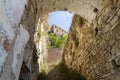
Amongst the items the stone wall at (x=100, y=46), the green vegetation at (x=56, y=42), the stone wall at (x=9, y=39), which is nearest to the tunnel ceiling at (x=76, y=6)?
the stone wall at (x=100, y=46)

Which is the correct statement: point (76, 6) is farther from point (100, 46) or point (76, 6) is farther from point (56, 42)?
point (56, 42)

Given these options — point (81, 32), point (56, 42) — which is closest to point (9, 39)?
point (81, 32)

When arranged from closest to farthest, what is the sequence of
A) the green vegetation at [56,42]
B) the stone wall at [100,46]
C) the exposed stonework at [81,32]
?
the exposed stonework at [81,32]
the stone wall at [100,46]
the green vegetation at [56,42]

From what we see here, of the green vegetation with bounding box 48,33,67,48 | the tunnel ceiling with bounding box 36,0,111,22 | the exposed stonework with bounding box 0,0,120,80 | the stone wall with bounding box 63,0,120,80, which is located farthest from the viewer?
the green vegetation with bounding box 48,33,67,48

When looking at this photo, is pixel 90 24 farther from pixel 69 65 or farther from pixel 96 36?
pixel 69 65

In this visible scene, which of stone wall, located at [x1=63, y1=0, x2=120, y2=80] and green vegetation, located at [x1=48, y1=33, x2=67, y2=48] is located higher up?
green vegetation, located at [x1=48, y1=33, x2=67, y2=48]

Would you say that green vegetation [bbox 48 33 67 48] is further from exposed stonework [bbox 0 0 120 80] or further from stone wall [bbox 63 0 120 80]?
exposed stonework [bbox 0 0 120 80]

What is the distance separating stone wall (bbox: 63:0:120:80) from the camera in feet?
11.0

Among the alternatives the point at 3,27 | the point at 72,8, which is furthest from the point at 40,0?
the point at 3,27

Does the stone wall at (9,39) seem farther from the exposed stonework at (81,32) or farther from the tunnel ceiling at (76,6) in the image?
the tunnel ceiling at (76,6)

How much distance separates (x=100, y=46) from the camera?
4004 mm

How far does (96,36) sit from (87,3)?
0.69 m

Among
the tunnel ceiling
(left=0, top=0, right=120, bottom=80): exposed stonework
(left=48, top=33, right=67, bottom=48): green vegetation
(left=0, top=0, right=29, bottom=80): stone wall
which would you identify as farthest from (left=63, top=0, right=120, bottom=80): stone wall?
(left=48, top=33, right=67, bottom=48): green vegetation

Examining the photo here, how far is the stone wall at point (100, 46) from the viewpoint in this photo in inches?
132
